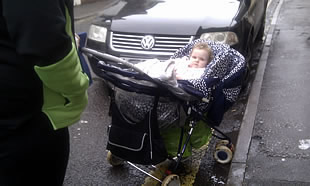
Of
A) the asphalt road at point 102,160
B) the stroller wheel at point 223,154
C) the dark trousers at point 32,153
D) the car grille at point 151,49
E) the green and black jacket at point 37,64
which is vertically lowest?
the asphalt road at point 102,160

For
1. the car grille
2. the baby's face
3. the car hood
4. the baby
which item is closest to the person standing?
the baby

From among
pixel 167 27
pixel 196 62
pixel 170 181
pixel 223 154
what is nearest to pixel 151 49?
pixel 167 27

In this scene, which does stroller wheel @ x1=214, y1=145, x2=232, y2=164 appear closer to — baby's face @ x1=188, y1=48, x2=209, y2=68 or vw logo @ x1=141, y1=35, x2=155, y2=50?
baby's face @ x1=188, y1=48, x2=209, y2=68

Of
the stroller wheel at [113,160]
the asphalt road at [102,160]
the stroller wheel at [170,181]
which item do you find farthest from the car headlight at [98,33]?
the stroller wheel at [170,181]

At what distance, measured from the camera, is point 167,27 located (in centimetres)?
506

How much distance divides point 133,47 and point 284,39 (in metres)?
4.45

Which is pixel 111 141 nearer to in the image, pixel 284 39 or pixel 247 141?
pixel 247 141

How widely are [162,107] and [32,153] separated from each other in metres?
1.38

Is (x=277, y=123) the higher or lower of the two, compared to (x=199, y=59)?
lower

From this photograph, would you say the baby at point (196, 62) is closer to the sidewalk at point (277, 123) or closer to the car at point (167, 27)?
the sidewalk at point (277, 123)

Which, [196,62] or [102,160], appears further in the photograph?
[102,160]

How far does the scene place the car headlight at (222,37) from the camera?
4945 millimetres

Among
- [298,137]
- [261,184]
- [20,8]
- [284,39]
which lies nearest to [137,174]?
[261,184]

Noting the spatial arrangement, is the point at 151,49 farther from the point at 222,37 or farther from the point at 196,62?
the point at 196,62
